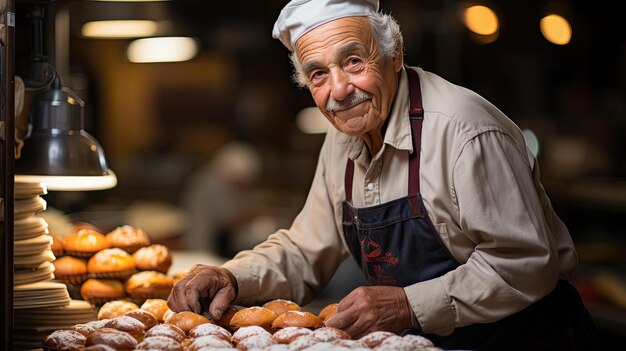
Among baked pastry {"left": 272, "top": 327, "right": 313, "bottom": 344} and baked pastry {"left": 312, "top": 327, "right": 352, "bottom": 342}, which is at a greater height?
baked pastry {"left": 312, "top": 327, "right": 352, "bottom": 342}

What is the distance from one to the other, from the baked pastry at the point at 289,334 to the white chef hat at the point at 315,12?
859 mm

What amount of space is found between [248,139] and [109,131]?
1402 mm

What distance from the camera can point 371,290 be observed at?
240 centimetres

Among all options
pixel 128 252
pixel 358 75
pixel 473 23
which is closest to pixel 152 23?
pixel 473 23

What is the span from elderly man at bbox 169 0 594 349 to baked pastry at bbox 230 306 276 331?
0.36 ft

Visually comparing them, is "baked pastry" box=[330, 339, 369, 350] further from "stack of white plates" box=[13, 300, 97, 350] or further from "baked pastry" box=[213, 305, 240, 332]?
"stack of white plates" box=[13, 300, 97, 350]

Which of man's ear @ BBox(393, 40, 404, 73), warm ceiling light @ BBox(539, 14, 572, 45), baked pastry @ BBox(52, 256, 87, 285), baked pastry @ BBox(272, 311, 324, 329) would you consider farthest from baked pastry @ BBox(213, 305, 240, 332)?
warm ceiling light @ BBox(539, 14, 572, 45)

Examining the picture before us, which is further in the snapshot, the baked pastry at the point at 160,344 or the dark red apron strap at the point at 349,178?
the dark red apron strap at the point at 349,178

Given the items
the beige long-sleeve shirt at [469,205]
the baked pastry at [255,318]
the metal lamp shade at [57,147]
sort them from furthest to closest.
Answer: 1. the metal lamp shade at [57,147]
2. the baked pastry at [255,318]
3. the beige long-sleeve shirt at [469,205]

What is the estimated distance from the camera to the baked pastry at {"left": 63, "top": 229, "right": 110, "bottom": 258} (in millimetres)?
3234

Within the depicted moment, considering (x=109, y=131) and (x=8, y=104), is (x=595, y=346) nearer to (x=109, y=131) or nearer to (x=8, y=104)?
(x=8, y=104)

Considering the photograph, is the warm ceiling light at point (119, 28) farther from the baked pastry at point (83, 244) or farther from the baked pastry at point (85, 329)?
the baked pastry at point (85, 329)

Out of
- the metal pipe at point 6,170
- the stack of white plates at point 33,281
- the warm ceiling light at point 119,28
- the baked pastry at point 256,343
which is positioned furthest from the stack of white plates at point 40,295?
the warm ceiling light at point 119,28

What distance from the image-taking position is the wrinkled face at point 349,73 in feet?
8.37
